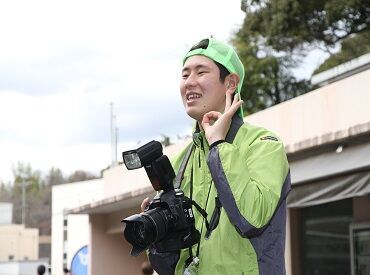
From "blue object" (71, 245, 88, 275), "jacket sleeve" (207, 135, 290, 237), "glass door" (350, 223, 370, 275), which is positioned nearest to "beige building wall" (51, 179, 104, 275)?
"blue object" (71, 245, 88, 275)

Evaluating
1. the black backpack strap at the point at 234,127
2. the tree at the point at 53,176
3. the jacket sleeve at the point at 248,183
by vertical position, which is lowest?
the jacket sleeve at the point at 248,183

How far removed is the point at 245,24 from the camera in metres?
24.4

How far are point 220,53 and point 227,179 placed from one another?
591 mm

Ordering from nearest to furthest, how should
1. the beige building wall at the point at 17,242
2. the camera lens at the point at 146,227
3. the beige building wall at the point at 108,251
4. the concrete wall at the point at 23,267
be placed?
the camera lens at the point at 146,227 → the beige building wall at the point at 108,251 → the concrete wall at the point at 23,267 → the beige building wall at the point at 17,242

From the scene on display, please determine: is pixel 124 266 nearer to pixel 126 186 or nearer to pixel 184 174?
pixel 126 186

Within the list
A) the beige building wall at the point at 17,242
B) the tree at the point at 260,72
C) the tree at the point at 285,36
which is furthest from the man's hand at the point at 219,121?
the beige building wall at the point at 17,242

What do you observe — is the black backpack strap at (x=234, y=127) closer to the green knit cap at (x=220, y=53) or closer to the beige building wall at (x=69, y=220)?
the green knit cap at (x=220, y=53)

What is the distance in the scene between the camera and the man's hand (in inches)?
101

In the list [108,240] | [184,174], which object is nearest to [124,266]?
[108,240]

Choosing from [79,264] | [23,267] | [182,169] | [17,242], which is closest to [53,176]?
[17,242]

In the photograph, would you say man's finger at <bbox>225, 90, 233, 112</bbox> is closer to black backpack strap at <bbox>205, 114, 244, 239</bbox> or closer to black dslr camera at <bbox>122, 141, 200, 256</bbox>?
black backpack strap at <bbox>205, 114, 244, 239</bbox>

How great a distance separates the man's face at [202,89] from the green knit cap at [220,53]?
0.02m

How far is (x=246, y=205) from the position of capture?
2.42 metres

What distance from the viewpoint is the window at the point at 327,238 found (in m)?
10.3
